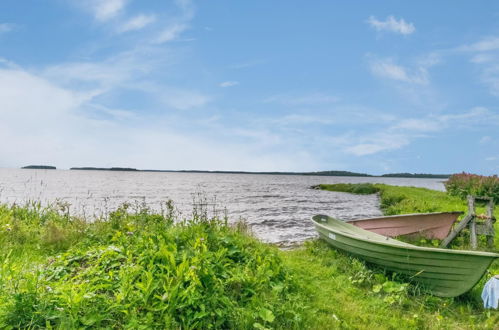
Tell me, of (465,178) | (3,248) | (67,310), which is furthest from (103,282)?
(465,178)

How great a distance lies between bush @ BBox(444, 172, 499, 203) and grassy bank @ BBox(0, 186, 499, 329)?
15.0 meters

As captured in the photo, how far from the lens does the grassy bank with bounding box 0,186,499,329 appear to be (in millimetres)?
3656

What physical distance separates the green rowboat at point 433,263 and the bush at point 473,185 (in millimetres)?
14129

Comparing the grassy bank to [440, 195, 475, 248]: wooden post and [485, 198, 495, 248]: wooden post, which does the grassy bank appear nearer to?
[440, 195, 475, 248]: wooden post

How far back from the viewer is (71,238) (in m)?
7.37

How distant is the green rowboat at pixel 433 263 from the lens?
229 inches

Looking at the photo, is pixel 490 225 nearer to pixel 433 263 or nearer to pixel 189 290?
pixel 433 263

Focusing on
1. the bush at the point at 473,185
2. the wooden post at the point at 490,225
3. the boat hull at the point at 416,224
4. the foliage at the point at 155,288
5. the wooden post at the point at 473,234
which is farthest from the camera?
the bush at the point at 473,185

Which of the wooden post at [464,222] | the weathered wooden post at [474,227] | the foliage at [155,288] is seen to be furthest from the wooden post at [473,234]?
the foliage at [155,288]

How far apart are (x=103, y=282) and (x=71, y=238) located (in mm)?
3800

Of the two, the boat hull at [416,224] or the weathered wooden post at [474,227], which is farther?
the boat hull at [416,224]

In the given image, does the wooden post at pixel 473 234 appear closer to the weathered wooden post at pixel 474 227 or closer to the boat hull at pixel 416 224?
the weathered wooden post at pixel 474 227

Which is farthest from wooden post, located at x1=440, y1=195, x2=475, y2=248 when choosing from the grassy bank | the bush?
the bush

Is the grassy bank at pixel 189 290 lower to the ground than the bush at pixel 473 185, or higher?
lower
